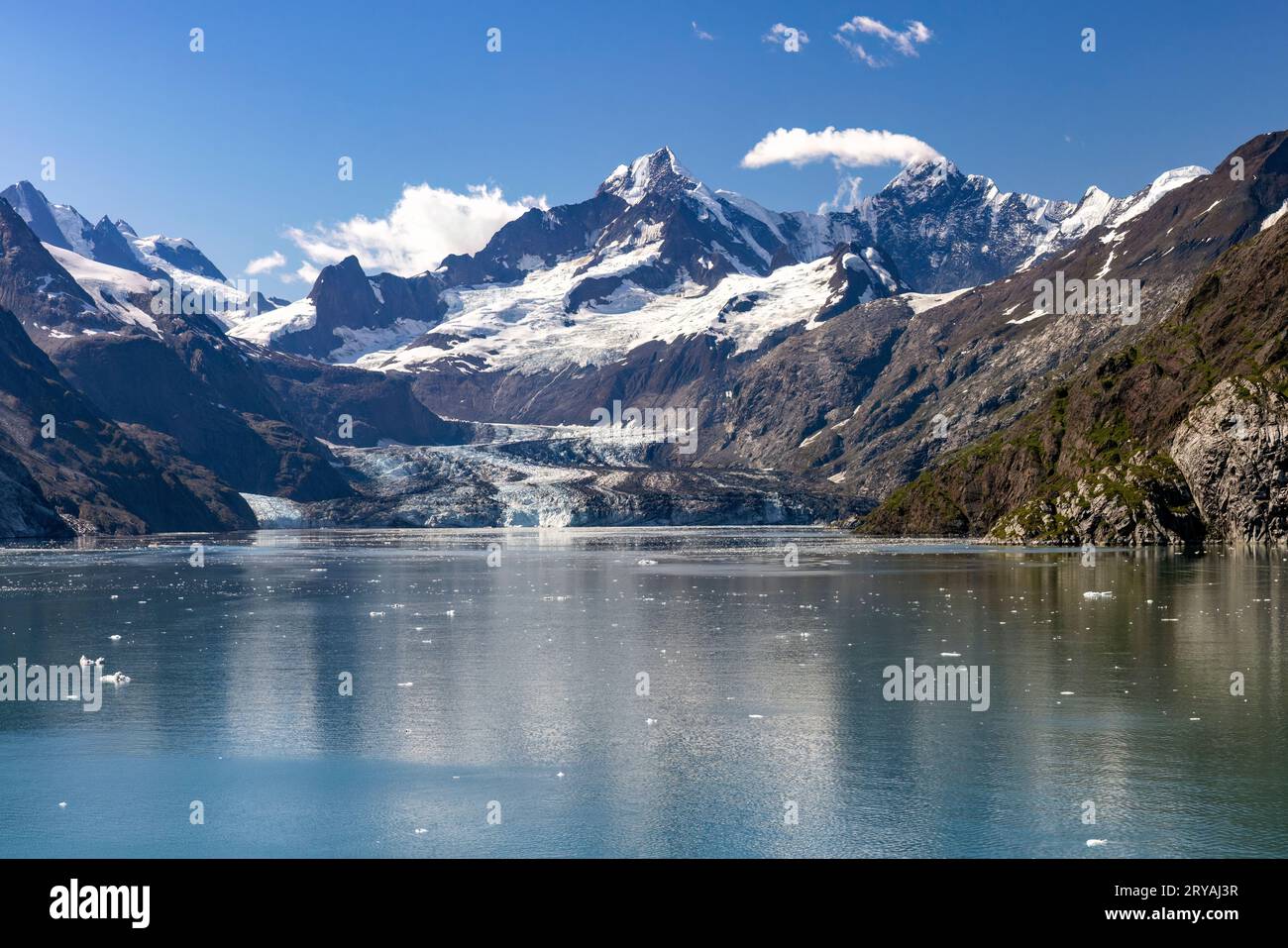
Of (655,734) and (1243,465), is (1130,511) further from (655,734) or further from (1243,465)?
(655,734)

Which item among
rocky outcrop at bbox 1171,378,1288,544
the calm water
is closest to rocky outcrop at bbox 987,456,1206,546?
rocky outcrop at bbox 1171,378,1288,544

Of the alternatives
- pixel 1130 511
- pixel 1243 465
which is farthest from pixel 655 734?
pixel 1243 465

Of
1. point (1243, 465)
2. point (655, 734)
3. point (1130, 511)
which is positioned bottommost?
point (655, 734)

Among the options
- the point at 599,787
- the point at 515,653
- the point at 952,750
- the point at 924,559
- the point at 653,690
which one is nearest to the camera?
the point at 599,787

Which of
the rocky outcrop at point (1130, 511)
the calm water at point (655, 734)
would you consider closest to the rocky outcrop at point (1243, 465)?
the rocky outcrop at point (1130, 511)

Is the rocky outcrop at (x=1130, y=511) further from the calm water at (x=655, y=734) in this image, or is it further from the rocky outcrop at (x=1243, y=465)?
the calm water at (x=655, y=734)

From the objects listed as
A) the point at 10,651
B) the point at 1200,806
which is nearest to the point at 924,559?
the point at 10,651
